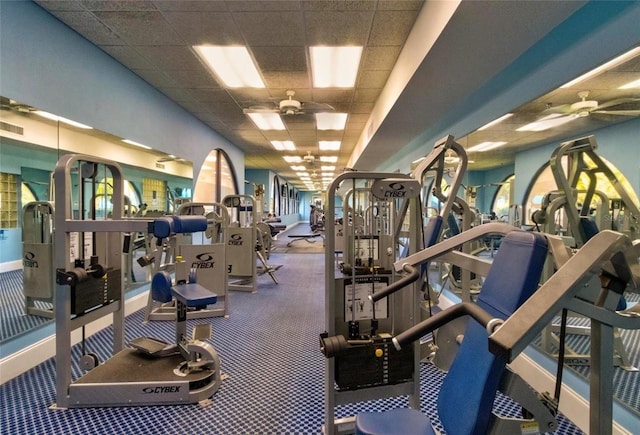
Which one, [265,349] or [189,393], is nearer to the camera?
[189,393]

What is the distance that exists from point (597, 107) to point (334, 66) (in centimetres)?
272

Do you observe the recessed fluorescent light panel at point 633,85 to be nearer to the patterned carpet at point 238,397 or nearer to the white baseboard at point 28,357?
the patterned carpet at point 238,397

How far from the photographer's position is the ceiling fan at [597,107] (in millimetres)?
1985

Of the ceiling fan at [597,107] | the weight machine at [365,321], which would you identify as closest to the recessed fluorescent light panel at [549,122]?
the ceiling fan at [597,107]

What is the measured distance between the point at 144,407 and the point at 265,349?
113 centimetres

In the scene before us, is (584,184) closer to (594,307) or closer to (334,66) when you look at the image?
(594,307)

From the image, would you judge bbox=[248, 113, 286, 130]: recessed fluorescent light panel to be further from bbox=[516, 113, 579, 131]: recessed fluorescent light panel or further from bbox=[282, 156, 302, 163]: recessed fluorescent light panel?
bbox=[516, 113, 579, 131]: recessed fluorescent light panel

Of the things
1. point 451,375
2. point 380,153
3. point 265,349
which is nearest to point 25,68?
point 265,349

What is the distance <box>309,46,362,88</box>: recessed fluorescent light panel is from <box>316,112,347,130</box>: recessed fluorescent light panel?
4.81 feet

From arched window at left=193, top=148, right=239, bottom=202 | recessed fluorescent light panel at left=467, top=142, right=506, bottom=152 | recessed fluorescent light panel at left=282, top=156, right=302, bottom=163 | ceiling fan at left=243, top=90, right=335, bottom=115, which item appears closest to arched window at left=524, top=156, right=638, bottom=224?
recessed fluorescent light panel at left=467, top=142, right=506, bottom=152

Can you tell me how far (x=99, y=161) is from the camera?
8.18ft

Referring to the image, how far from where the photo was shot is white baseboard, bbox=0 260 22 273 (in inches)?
104

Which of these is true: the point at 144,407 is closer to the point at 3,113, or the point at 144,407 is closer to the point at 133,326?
the point at 133,326

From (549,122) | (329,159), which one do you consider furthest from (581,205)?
(329,159)
